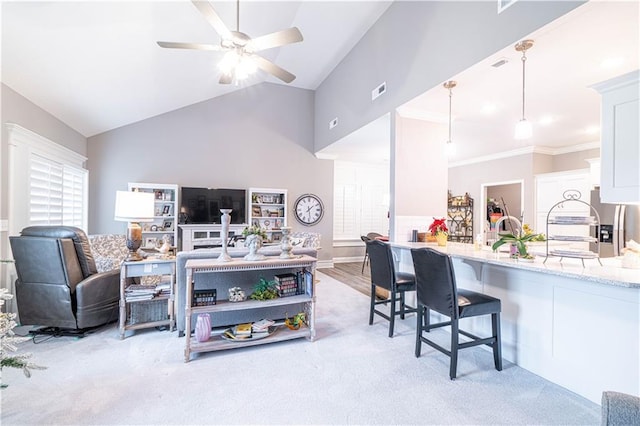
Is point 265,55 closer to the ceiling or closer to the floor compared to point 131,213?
closer to the ceiling

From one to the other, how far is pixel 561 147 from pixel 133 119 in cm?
847

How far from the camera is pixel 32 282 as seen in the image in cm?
291

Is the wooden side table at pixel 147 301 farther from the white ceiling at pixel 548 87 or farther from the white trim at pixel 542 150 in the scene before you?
the white trim at pixel 542 150

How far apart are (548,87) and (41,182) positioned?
6219 mm

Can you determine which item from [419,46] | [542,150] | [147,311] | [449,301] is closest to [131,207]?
[147,311]

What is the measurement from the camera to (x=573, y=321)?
2152mm

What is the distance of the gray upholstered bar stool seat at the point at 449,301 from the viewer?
7.49 feet

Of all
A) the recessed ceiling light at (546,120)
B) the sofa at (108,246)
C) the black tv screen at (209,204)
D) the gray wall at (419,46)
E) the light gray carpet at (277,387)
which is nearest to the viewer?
the light gray carpet at (277,387)

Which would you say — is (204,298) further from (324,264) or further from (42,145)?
(324,264)

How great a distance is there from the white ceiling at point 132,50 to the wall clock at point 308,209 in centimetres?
277

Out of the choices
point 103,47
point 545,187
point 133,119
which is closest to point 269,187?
point 133,119

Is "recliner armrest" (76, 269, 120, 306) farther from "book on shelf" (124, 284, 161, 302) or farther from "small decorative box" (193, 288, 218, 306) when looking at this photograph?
"small decorative box" (193, 288, 218, 306)

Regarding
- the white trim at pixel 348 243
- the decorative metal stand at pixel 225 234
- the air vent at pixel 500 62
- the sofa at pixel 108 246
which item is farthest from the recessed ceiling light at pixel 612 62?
the sofa at pixel 108 246

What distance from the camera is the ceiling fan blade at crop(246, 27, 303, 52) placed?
2.60 metres
